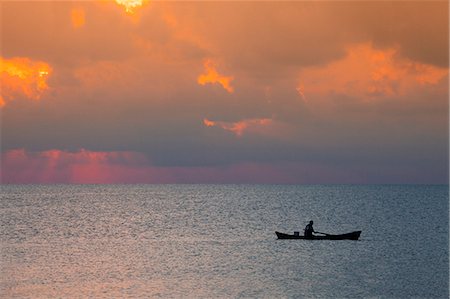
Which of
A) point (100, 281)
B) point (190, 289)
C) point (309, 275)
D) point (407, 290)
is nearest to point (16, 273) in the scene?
point (100, 281)

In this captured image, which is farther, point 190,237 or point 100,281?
point 190,237

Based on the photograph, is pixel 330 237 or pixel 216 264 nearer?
pixel 216 264

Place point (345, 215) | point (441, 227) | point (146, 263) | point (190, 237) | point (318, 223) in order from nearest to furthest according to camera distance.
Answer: point (146, 263)
point (190, 237)
point (441, 227)
point (318, 223)
point (345, 215)

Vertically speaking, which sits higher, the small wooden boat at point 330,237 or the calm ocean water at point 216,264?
the small wooden boat at point 330,237

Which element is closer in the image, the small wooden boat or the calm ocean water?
the calm ocean water

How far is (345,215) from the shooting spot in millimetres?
140625

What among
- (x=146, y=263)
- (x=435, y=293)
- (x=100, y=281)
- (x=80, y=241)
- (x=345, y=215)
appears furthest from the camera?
(x=345, y=215)

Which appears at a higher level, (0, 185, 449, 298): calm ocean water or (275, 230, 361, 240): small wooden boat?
(275, 230, 361, 240): small wooden boat

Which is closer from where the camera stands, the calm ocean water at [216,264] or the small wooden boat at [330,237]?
the calm ocean water at [216,264]

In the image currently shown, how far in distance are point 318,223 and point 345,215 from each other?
23.6m

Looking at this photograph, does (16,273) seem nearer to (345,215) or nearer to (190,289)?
(190,289)

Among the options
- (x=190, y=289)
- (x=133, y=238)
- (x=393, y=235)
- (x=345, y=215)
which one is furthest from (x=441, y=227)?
(x=190, y=289)

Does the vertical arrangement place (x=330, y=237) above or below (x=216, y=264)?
above

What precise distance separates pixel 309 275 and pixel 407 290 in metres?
8.41
